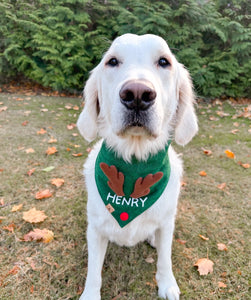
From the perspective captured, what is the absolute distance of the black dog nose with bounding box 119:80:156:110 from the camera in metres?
1.28

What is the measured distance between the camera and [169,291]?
1.85 meters

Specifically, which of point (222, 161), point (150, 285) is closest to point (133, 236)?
point (150, 285)

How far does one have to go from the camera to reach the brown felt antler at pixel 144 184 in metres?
1.69

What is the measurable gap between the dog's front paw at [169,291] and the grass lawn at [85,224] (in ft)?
0.23

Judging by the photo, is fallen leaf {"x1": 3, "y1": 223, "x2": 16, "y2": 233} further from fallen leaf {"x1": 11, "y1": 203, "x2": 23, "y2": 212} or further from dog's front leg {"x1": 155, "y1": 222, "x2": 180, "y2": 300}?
dog's front leg {"x1": 155, "y1": 222, "x2": 180, "y2": 300}

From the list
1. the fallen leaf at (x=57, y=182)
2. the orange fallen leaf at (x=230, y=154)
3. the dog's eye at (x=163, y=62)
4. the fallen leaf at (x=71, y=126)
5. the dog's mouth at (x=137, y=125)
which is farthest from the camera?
the fallen leaf at (x=71, y=126)

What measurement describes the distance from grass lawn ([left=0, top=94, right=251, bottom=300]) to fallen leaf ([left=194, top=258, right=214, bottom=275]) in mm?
37

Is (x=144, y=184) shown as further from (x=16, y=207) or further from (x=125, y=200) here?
(x=16, y=207)

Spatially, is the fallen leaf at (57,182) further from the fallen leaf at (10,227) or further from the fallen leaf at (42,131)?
the fallen leaf at (42,131)

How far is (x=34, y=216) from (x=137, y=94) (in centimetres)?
184

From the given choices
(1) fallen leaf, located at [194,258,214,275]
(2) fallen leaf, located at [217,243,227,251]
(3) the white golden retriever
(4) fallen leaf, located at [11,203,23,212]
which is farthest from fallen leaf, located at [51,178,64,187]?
(2) fallen leaf, located at [217,243,227,251]

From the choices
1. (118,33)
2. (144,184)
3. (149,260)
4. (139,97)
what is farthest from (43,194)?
(118,33)

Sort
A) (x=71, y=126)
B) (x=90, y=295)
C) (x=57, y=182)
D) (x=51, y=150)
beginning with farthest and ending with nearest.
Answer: (x=71, y=126)
(x=51, y=150)
(x=57, y=182)
(x=90, y=295)

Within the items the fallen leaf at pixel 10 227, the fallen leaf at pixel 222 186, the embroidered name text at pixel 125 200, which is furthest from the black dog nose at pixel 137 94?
the fallen leaf at pixel 222 186
